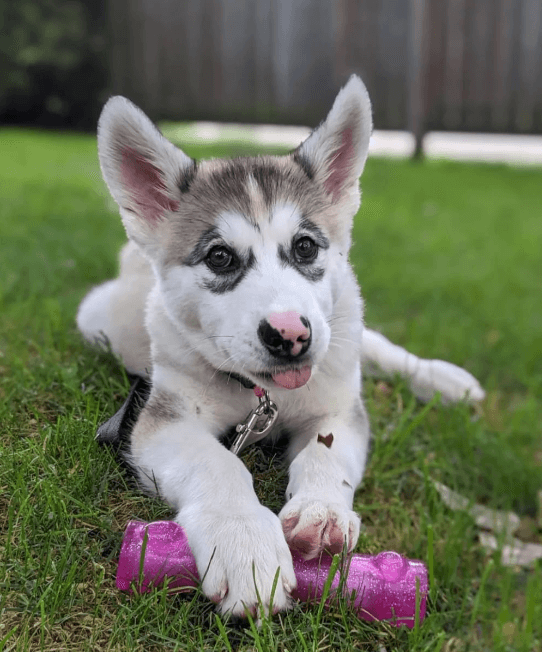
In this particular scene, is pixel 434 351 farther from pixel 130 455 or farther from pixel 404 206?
pixel 404 206

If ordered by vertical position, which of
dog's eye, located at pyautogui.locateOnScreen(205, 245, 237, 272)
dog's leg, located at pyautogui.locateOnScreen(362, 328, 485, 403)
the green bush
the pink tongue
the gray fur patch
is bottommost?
the green bush

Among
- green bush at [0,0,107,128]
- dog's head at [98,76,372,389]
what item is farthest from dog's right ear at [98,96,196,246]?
green bush at [0,0,107,128]

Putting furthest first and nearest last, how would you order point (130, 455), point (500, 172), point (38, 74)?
point (38, 74)
point (500, 172)
point (130, 455)

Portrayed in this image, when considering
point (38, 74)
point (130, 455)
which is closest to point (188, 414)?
point (130, 455)

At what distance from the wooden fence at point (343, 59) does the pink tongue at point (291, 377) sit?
1106 centimetres

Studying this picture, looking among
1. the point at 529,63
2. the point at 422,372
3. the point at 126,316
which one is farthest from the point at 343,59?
the point at 126,316

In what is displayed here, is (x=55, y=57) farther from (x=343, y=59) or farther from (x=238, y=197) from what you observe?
(x=238, y=197)

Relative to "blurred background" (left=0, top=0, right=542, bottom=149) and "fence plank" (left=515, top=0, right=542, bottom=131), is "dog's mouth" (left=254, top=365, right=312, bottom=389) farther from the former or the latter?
"fence plank" (left=515, top=0, right=542, bottom=131)

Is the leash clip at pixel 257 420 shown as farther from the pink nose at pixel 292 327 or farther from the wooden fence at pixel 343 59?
the wooden fence at pixel 343 59

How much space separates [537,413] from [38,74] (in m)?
14.0

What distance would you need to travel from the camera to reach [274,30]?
44.7 feet

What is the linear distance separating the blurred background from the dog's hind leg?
10197 mm

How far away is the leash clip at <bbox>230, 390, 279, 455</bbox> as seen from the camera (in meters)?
2.53

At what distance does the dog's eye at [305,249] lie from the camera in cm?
247
